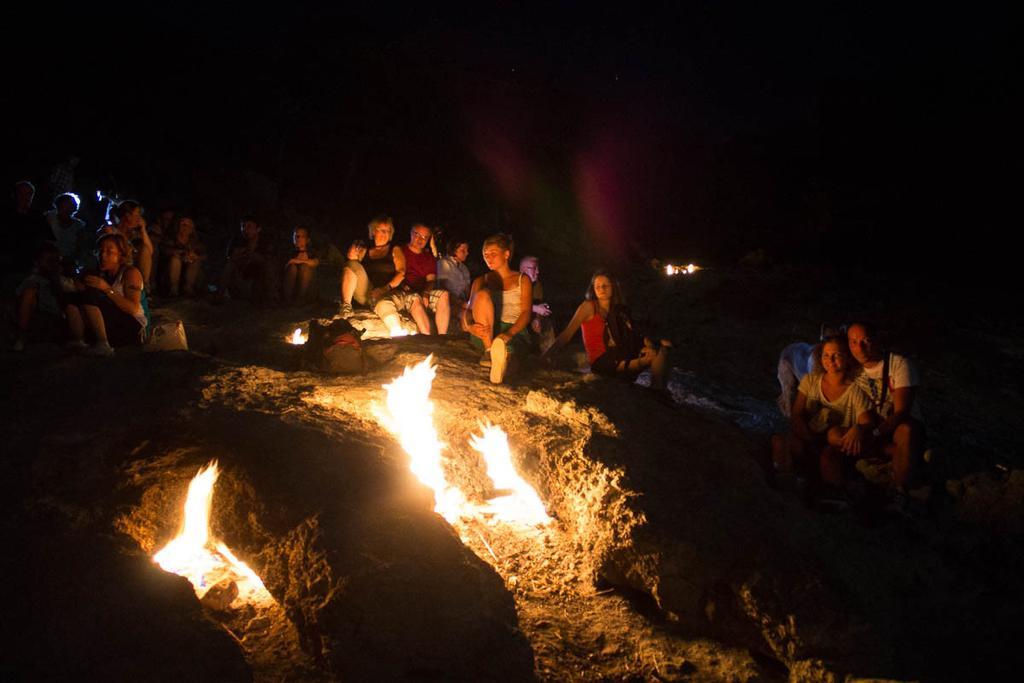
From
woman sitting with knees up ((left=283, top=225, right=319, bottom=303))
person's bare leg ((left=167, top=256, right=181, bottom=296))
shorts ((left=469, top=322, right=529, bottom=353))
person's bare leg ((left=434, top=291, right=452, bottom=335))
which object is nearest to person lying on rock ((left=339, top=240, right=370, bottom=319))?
woman sitting with knees up ((left=283, top=225, right=319, bottom=303))

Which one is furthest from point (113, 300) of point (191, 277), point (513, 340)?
point (513, 340)

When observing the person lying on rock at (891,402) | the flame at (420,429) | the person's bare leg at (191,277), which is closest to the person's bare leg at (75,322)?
the flame at (420,429)

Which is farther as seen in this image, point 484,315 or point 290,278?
point 290,278

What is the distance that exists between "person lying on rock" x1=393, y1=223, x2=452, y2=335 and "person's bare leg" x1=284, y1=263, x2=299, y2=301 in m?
1.64

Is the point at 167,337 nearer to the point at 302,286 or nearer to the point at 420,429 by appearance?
the point at 302,286

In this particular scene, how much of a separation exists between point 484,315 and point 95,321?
359 cm

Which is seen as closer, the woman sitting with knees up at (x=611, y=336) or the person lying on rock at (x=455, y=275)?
the woman sitting with knees up at (x=611, y=336)

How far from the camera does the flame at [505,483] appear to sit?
402cm

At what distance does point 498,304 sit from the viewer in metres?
5.83

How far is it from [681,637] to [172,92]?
78.5 feet

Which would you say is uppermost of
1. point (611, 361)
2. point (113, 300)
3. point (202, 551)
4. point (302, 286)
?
point (302, 286)

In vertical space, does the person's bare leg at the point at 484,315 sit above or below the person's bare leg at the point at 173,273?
below

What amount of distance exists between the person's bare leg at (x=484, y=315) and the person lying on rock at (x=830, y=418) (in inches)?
116

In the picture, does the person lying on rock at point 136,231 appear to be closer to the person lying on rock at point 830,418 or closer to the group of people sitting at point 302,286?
the group of people sitting at point 302,286
